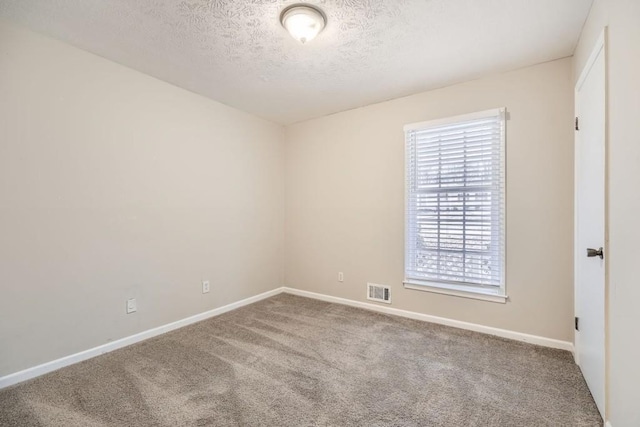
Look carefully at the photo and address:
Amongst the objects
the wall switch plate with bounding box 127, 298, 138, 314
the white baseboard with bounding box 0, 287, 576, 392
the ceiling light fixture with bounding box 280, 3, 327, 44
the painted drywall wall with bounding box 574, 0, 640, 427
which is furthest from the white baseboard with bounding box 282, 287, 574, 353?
the ceiling light fixture with bounding box 280, 3, 327, 44

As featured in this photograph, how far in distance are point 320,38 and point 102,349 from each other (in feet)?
10.0

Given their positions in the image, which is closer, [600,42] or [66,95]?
[600,42]

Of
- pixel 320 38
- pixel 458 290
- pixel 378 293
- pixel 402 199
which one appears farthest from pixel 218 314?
pixel 320 38

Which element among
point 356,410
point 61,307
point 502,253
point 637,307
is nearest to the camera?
point 637,307

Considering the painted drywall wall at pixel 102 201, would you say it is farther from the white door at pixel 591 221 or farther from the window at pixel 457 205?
the white door at pixel 591 221

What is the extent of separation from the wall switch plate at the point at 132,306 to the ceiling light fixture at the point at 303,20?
2.60 m

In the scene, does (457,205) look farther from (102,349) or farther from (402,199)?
(102,349)

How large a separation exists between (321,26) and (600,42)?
63.6 inches

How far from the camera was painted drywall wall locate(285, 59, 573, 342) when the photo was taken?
241 centimetres

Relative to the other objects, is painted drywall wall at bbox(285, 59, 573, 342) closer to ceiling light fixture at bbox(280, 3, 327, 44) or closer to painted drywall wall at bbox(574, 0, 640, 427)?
painted drywall wall at bbox(574, 0, 640, 427)

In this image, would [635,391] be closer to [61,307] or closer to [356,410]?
[356,410]

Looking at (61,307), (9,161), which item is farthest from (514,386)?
(9,161)

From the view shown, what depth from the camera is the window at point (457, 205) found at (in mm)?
2676

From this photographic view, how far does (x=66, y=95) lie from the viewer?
2.19m
